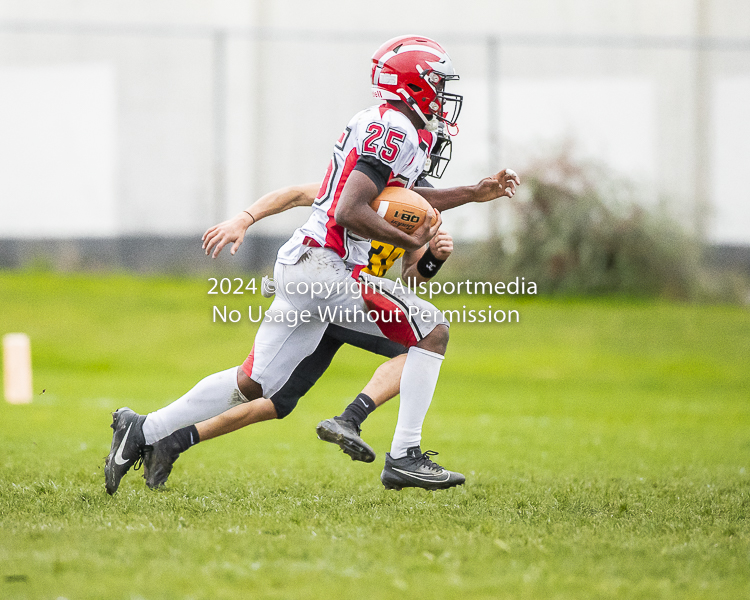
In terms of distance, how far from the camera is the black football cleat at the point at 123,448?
3852mm

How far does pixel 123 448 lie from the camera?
3.91m

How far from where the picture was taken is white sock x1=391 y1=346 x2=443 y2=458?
386 cm

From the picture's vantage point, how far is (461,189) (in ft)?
13.2

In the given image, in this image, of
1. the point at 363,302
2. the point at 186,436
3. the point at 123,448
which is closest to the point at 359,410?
the point at 363,302

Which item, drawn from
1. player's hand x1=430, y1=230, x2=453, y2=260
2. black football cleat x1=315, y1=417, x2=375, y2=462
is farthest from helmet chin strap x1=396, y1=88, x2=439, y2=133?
black football cleat x1=315, y1=417, x2=375, y2=462

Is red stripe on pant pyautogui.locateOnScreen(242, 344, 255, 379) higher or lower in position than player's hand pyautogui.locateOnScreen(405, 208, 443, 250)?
lower

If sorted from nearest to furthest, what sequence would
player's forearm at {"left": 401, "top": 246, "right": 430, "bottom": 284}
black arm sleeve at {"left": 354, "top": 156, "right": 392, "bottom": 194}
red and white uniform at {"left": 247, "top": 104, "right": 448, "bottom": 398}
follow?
black arm sleeve at {"left": 354, "top": 156, "right": 392, "bottom": 194}, red and white uniform at {"left": 247, "top": 104, "right": 448, "bottom": 398}, player's forearm at {"left": 401, "top": 246, "right": 430, "bottom": 284}

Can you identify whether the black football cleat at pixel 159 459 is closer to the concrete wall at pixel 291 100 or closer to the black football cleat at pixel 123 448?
the black football cleat at pixel 123 448

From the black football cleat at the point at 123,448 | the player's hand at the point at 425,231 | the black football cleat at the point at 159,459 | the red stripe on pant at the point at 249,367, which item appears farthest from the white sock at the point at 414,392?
the black football cleat at the point at 123,448

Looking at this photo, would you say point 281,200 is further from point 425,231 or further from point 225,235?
point 425,231

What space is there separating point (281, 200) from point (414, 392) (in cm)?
110

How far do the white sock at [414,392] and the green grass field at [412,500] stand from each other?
0.27 m

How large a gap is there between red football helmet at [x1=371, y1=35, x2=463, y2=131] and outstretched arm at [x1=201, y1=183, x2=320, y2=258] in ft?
1.94

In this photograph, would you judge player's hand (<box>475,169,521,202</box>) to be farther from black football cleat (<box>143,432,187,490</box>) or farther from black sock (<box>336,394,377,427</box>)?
black football cleat (<box>143,432,187,490</box>)
